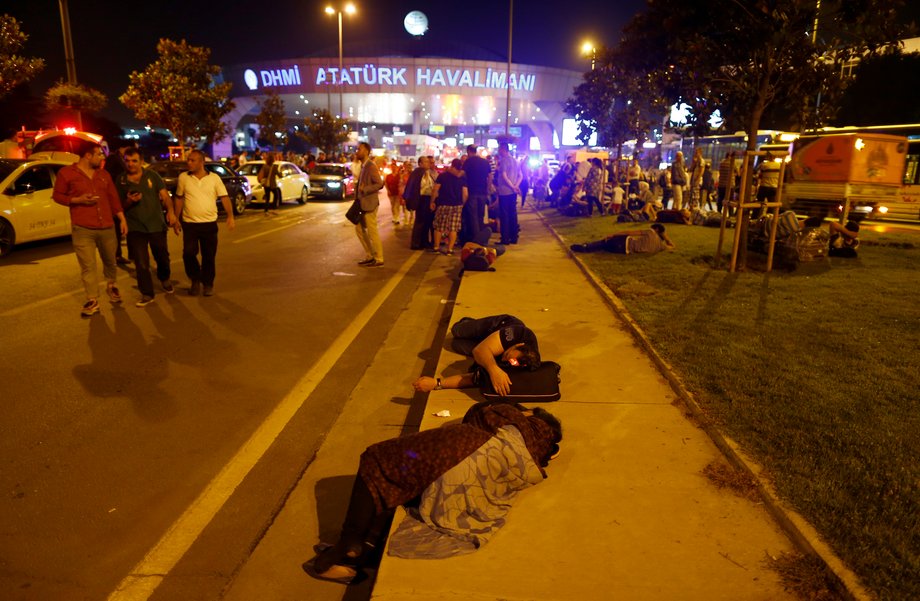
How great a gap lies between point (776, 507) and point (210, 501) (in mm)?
3109

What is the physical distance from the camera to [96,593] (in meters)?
2.96

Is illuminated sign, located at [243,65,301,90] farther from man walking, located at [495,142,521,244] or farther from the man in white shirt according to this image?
the man in white shirt

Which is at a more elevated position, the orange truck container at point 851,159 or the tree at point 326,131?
the tree at point 326,131

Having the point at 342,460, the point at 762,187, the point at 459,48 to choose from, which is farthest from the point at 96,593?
the point at 459,48

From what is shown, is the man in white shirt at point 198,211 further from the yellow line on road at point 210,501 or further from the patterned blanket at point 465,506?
the patterned blanket at point 465,506

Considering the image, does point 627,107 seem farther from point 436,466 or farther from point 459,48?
point 459,48

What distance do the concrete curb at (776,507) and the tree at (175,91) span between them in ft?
87.3

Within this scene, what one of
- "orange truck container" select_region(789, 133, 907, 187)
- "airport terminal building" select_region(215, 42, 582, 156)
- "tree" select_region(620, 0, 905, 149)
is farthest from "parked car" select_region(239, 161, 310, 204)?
"airport terminal building" select_region(215, 42, 582, 156)

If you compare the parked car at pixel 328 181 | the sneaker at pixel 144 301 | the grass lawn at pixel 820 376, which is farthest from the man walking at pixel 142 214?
the parked car at pixel 328 181

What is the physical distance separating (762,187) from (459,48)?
97.4 m

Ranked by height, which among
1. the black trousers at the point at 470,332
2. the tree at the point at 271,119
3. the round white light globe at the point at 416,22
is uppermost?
the round white light globe at the point at 416,22

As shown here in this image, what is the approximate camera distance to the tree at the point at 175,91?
89.6 feet

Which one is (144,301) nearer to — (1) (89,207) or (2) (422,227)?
(1) (89,207)

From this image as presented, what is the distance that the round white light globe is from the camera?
4018 inches
